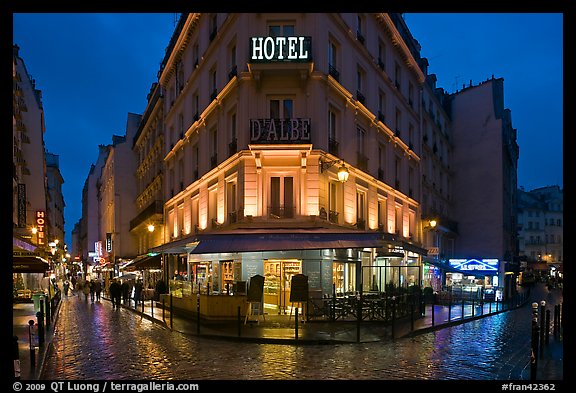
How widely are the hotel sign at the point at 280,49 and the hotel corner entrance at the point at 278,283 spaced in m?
8.18

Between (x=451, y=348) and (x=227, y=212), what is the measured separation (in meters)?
13.7

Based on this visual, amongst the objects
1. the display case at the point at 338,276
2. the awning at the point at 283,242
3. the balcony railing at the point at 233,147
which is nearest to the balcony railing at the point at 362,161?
the display case at the point at 338,276

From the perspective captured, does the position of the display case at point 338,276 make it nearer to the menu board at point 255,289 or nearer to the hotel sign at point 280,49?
the menu board at point 255,289

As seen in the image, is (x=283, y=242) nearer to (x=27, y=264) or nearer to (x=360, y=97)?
(x=27, y=264)

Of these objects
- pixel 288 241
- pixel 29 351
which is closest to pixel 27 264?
pixel 29 351

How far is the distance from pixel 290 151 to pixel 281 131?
883 millimetres

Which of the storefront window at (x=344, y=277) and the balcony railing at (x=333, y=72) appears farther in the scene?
the balcony railing at (x=333, y=72)

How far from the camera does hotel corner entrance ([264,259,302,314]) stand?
2350cm

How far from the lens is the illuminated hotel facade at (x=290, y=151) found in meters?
23.2

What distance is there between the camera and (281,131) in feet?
76.3

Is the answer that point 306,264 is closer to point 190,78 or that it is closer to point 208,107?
point 208,107
